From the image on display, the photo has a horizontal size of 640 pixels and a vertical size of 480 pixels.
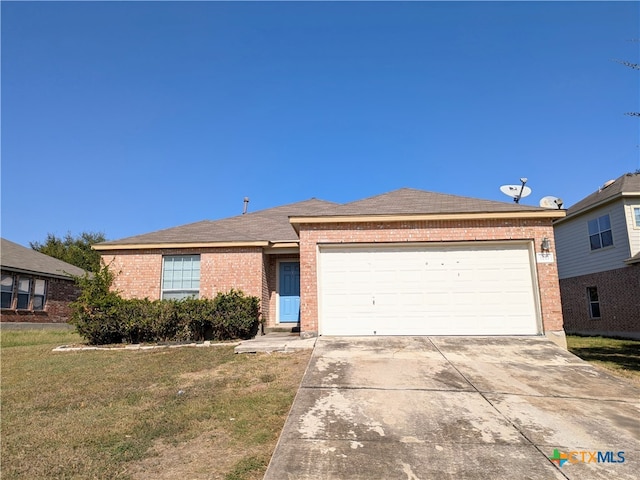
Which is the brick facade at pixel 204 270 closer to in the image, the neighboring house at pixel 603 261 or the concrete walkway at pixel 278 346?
the concrete walkway at pixel 278 346

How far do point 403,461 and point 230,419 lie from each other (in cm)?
225

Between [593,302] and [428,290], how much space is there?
41.1 feet

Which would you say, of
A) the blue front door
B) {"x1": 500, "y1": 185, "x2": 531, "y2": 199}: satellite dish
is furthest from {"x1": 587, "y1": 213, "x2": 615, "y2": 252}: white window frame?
the blue front door

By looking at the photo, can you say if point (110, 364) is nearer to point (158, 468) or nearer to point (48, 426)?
point (48, 426)

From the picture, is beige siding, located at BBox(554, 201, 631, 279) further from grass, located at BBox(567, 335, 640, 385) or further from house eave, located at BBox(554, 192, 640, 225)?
grass, located at BBox(567, 335, 640, 385)

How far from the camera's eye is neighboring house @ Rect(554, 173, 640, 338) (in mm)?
15711

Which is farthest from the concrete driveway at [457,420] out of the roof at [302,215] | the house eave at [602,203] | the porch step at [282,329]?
the house eave at [602,203]

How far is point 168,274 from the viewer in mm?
13562

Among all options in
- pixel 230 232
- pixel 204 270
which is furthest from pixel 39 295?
pixel 230 232

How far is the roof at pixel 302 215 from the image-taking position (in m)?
10.3

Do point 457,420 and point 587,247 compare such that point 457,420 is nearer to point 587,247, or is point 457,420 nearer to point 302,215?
point 302,215

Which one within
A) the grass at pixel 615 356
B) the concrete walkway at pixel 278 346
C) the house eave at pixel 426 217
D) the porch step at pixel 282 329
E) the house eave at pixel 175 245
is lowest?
the grass at pixel 615 356

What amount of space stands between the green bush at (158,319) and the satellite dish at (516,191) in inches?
396

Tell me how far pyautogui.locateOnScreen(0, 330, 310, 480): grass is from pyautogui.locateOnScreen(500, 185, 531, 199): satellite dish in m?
10.4
